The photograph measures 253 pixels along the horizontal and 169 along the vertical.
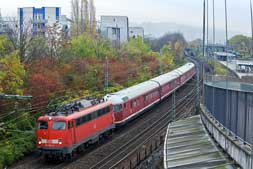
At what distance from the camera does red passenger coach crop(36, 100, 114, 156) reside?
24.1m

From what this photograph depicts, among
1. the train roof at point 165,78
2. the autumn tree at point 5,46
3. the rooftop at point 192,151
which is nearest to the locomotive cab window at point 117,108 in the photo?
the autumn tree at point 5,46

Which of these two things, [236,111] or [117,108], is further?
[117,108]

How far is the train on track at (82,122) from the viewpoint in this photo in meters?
24.2

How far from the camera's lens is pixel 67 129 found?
2409 centimetres

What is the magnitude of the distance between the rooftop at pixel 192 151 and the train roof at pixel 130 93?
1405 centimetres

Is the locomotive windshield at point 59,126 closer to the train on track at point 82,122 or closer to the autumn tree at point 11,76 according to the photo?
the train on track at point 82,122

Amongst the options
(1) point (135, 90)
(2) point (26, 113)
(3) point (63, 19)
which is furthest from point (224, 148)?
(3) point (63, 19)

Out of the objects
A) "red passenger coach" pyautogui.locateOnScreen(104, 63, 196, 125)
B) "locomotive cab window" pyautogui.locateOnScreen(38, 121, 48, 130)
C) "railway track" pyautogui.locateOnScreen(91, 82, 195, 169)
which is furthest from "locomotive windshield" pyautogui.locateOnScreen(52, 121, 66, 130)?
"red passenger coach" pyautogui.locateOnScreen(104, 63, 196, 125)

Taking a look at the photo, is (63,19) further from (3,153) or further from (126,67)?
(3,153)

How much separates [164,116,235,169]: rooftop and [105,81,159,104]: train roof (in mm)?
14051

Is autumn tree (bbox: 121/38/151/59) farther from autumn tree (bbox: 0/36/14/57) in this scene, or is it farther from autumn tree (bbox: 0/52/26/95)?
autumn tree (bbox: 0/52/26/95)

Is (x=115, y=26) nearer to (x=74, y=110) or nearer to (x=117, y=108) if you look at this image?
(x=117, y=108)

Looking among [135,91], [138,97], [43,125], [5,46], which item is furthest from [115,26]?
[43,125]

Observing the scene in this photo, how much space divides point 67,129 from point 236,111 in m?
13.0
